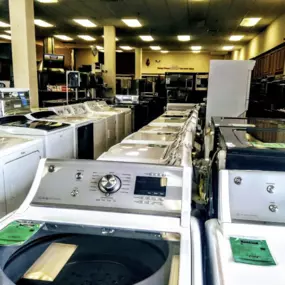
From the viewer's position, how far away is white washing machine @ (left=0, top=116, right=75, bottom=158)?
3.13m

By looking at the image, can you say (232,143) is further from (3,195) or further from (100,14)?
(100,14)

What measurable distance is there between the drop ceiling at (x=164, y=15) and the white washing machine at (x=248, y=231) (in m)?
7.28

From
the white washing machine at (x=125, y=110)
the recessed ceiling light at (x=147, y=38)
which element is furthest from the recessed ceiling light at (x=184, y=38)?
the white washing machine at (x=125, y=110)

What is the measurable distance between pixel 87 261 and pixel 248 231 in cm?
59

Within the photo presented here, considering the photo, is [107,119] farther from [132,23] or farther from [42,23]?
[42,23]

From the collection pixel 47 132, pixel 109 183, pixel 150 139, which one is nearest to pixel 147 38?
pixel 150 139

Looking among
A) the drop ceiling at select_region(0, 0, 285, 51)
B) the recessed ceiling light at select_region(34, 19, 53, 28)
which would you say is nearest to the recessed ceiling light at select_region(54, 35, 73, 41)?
the drop ceiling at select_region(0, 0, 285, 51)

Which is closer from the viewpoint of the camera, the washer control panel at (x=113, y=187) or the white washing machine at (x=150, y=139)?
the washer control panel at (x=113, y=187)

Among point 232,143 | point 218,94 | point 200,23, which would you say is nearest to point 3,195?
point 232,143

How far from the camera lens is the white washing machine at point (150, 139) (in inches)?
128

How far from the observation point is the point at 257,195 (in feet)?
3.57

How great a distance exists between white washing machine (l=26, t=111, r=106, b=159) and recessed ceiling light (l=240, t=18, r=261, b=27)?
243 inches

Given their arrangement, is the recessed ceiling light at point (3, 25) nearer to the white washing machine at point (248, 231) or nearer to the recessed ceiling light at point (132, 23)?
the recessed ceiling light at point (132, 23)

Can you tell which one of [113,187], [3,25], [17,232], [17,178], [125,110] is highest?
[3,25]
